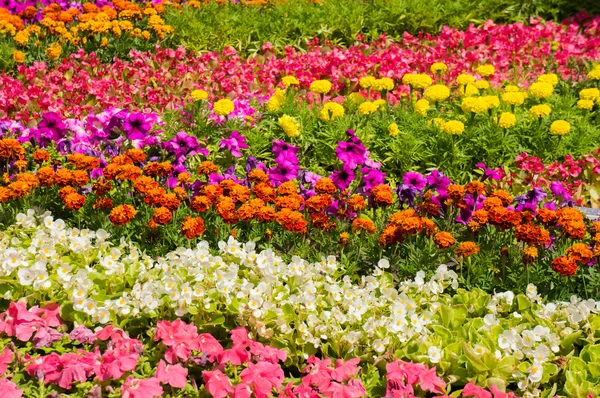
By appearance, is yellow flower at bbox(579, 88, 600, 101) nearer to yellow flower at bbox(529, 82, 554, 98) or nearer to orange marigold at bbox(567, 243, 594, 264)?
yellow flower at bbox(529, 82, 554, 98)

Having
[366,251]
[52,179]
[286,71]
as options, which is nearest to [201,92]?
[286,71]

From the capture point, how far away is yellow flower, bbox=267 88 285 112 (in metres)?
6.47

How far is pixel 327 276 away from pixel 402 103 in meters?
3.03

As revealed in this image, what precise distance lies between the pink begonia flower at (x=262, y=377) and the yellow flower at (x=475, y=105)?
3.43 metres

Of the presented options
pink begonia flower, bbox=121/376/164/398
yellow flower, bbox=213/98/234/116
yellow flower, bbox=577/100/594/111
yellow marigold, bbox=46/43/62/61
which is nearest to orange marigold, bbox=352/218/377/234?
pink begonia flower, bbox=121/376/164/398

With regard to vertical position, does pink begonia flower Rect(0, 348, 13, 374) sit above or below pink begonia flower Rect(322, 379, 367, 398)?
below

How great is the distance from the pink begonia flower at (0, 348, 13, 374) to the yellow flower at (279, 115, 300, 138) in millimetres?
2981

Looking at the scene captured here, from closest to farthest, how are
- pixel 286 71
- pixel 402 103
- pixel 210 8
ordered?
pixel 402 103
pixel 286 71
pixel 210 8

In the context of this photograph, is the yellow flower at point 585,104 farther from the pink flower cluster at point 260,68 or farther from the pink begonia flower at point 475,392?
the pink begonia flower at point 475,392

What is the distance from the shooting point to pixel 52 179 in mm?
4488

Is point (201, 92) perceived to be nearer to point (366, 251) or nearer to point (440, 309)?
point (366, 251)

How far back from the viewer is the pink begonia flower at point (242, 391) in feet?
10.5

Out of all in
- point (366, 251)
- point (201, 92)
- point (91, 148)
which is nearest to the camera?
point (366, 251)

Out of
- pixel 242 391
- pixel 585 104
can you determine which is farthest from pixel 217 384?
pixel 585 104
